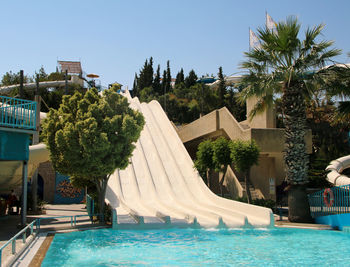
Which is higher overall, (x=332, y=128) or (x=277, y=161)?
(x=332, y=128)

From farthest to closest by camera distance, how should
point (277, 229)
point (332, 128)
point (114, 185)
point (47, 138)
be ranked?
point (332, 128) < point (114, 185) < point (47, 138) < point (277, 229)

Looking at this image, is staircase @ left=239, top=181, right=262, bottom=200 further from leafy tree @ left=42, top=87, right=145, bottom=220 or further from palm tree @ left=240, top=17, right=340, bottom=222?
leafy tree @ left=42, top=87, right=145, bottom=220

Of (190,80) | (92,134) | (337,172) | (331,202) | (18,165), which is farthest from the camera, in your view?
(190,80)

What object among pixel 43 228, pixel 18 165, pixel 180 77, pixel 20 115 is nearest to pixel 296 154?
pixel 43 228

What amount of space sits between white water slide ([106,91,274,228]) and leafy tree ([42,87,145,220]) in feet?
7.90

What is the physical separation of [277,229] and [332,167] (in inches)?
439

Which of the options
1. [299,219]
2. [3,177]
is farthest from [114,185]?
[299,219]

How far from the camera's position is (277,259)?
9.20 metres

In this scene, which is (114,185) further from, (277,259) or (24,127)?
(277,259)

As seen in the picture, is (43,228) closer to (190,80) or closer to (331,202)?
(331,202)

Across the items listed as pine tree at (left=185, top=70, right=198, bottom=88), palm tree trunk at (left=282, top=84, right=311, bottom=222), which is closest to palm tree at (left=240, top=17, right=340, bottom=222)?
palm tree trunk at (left=282, top=84, right=311, bottom=222)

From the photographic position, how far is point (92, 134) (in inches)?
539

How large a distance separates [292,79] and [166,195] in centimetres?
944

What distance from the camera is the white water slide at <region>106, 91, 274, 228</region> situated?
584 inches
